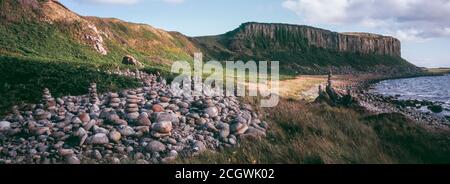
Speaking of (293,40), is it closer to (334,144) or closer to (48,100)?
(48,100)

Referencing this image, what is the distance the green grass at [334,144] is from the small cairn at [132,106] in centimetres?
341

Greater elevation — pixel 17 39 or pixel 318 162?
pixel 17 39

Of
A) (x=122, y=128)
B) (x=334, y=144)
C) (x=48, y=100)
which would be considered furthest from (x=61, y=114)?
(x=334, y=144)

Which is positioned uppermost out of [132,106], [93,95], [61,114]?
[93,95]

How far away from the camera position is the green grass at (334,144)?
31.1 feet

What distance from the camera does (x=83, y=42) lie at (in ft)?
130

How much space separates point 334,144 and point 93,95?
26.2ft

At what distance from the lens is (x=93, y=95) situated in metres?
14.8

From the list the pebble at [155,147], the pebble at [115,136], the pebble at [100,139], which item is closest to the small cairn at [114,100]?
the pebble at [115,136]
